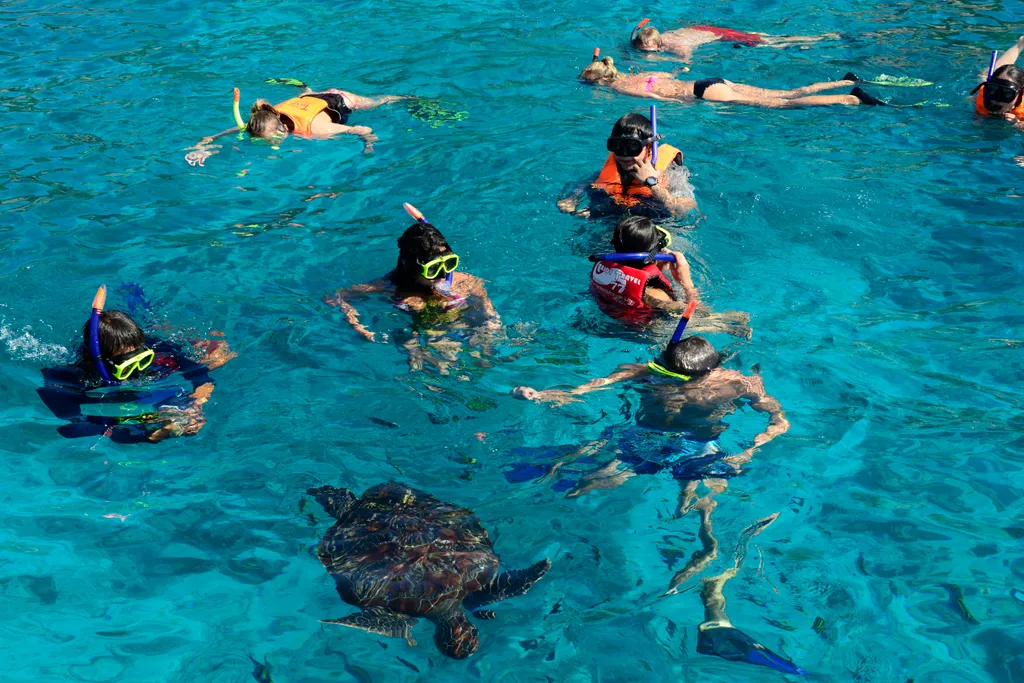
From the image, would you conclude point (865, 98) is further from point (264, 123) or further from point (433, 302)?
point (264, 123)

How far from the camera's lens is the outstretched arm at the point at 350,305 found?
658 centimetres

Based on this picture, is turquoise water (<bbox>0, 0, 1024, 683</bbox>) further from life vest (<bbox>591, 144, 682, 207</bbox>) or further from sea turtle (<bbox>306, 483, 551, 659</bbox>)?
life vest (<bbox>591, 144, 682, 207</bbox>)

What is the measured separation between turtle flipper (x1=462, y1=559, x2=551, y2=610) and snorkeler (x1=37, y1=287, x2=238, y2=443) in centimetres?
230

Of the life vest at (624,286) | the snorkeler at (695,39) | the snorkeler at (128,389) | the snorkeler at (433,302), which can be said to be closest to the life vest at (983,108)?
the snorkeler at (695,39)

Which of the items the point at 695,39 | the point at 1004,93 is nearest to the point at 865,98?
the point at 1004,93

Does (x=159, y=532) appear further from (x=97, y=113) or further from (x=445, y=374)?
(x=97, y=113)

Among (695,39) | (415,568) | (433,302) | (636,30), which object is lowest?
(415,568)

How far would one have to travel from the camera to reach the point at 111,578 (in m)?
4.84

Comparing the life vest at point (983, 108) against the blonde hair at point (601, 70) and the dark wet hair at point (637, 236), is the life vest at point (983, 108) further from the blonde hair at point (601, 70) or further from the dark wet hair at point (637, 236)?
the dark wet hair at point (637, 236)

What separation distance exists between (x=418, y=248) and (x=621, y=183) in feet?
8.81

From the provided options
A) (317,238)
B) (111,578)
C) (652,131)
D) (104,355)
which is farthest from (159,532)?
(652,131)

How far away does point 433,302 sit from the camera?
645 cm

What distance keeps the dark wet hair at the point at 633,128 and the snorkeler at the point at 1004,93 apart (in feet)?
13.7

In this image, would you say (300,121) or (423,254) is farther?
(300,121)
